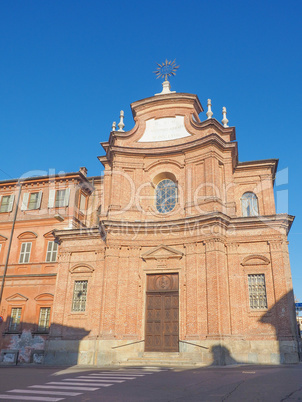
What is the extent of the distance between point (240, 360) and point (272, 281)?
448 centimetres

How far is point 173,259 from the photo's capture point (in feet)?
70.1

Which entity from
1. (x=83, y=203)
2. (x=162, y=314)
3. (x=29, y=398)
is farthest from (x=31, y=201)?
(x=29, y=398)

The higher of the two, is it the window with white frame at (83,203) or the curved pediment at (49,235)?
the window with white frame at (83,203)

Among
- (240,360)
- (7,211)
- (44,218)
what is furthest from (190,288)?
(7,211)

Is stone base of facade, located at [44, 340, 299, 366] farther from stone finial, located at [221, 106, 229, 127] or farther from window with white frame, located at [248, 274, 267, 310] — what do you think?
stone finial, located at [221, 106, 229, 127]

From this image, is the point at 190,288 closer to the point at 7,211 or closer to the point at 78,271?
the point at 78,271

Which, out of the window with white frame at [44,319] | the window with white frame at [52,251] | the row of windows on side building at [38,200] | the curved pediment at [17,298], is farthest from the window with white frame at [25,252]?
the window with white frame at [44,319]

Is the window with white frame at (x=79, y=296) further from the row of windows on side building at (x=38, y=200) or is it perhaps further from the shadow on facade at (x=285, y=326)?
the shadow on facade at (x=285, y=326)

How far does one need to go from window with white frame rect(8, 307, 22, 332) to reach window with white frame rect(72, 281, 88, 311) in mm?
4350

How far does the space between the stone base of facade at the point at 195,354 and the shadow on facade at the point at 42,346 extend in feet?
0.44

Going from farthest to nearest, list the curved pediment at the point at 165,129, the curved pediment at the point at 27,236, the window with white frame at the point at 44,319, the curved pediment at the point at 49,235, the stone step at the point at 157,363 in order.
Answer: the curved pediment at the point at 27,236
the curved pediment at the point at 49,235
the curved pediment at the point at 165,129
the window with white frame at the point at 44,319
the stone step at the point at 157,363

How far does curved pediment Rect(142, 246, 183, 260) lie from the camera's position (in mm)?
21362

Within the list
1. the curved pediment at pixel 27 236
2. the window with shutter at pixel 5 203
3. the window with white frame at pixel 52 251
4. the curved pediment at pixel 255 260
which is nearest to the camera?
the curved pediment at pixel 255 260

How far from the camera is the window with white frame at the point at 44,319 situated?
22.7 metres
